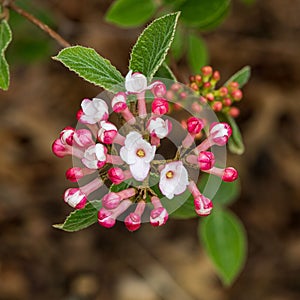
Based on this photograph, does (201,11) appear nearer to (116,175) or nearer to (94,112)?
(94,112)

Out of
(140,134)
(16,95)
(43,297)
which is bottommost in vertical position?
(43,297)

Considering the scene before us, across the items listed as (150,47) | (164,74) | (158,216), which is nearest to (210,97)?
(164,74)

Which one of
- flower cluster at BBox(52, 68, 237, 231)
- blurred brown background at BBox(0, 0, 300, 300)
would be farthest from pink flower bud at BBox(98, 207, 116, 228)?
blurred brown background at BBox(0, 0, 300, 300)

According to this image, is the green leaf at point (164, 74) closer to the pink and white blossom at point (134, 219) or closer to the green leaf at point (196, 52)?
the pink and white blossom at point (134, 219)

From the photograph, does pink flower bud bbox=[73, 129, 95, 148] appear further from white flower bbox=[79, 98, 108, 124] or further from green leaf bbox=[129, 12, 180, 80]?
green leaf bbox=[129, 12, 180, 80]

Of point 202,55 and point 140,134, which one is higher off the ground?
point 140,134

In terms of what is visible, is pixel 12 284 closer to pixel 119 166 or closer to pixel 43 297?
pixel 43 297

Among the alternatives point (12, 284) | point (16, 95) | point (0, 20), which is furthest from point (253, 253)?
point (0, 20)
